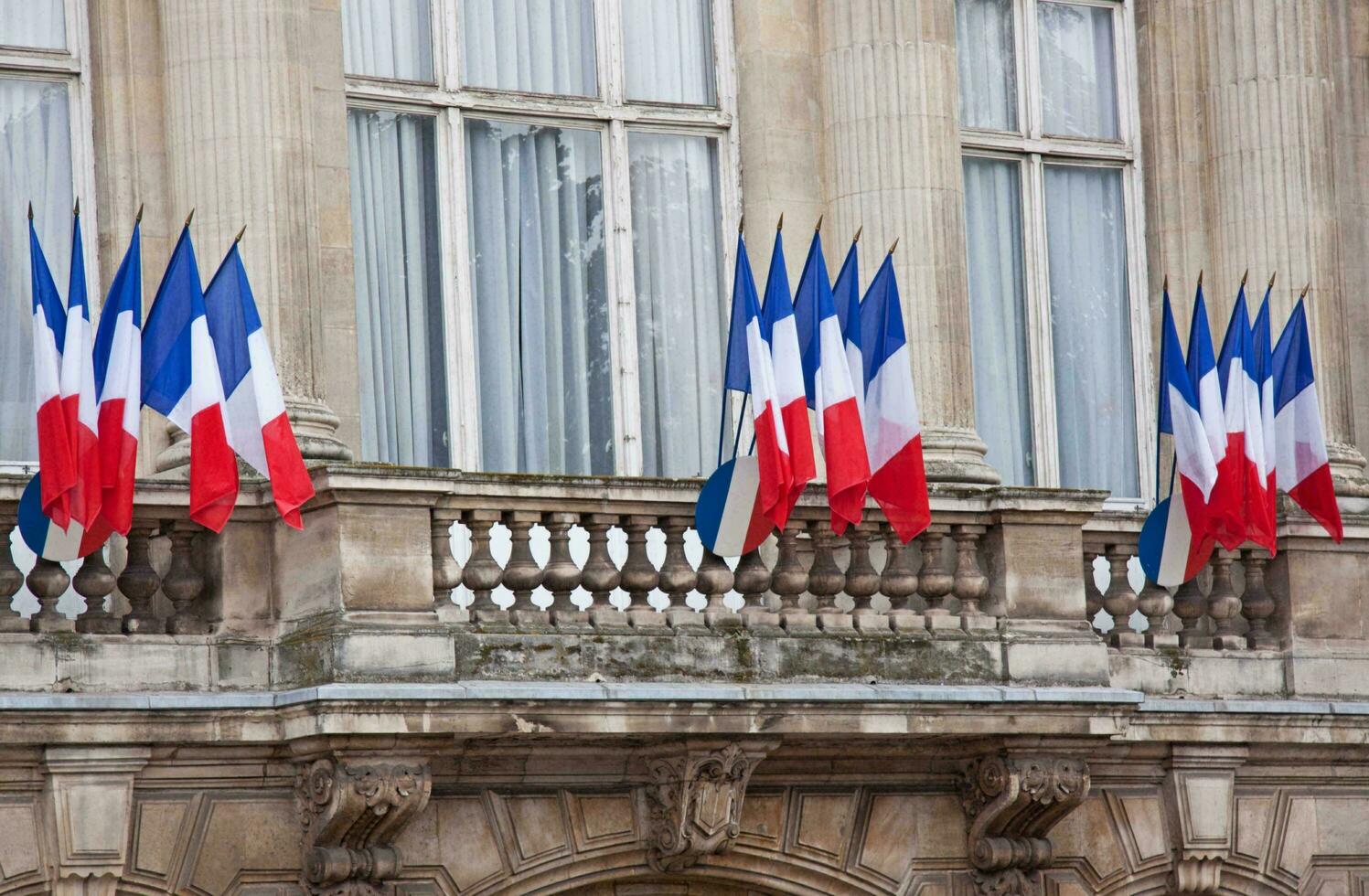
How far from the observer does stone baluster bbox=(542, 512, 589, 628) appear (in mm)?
15695

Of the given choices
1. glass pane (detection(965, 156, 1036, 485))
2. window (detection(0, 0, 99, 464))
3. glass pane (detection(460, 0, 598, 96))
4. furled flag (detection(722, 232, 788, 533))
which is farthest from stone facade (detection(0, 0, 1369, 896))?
glass pane (detection(460, 0, 598, 96))

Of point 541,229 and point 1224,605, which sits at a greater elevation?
point 541,229

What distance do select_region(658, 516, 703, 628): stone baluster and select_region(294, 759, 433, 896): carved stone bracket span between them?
5.18 ft

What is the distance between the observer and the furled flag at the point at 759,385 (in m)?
15.9

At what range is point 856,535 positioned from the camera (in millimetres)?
16703

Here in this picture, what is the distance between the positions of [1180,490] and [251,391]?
573 cm

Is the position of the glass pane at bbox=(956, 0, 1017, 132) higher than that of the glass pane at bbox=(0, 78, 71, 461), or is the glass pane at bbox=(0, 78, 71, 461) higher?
the glass pane at bbox=(956, 0, 1017, 132)

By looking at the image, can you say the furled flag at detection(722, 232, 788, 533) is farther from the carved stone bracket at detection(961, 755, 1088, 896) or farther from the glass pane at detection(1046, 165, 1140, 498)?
the glass pane at detection(1046, 165, 1140, 498)

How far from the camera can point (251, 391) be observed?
15.3m

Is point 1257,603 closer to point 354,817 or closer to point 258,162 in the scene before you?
point 354,817

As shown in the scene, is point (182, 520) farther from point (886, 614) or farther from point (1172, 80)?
point (1172, 80)

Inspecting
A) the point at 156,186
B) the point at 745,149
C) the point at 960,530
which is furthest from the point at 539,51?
the point at 960,530

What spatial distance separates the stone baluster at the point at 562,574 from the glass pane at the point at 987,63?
483 cm

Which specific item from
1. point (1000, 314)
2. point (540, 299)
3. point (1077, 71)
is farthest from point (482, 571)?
point (1077, 71)
